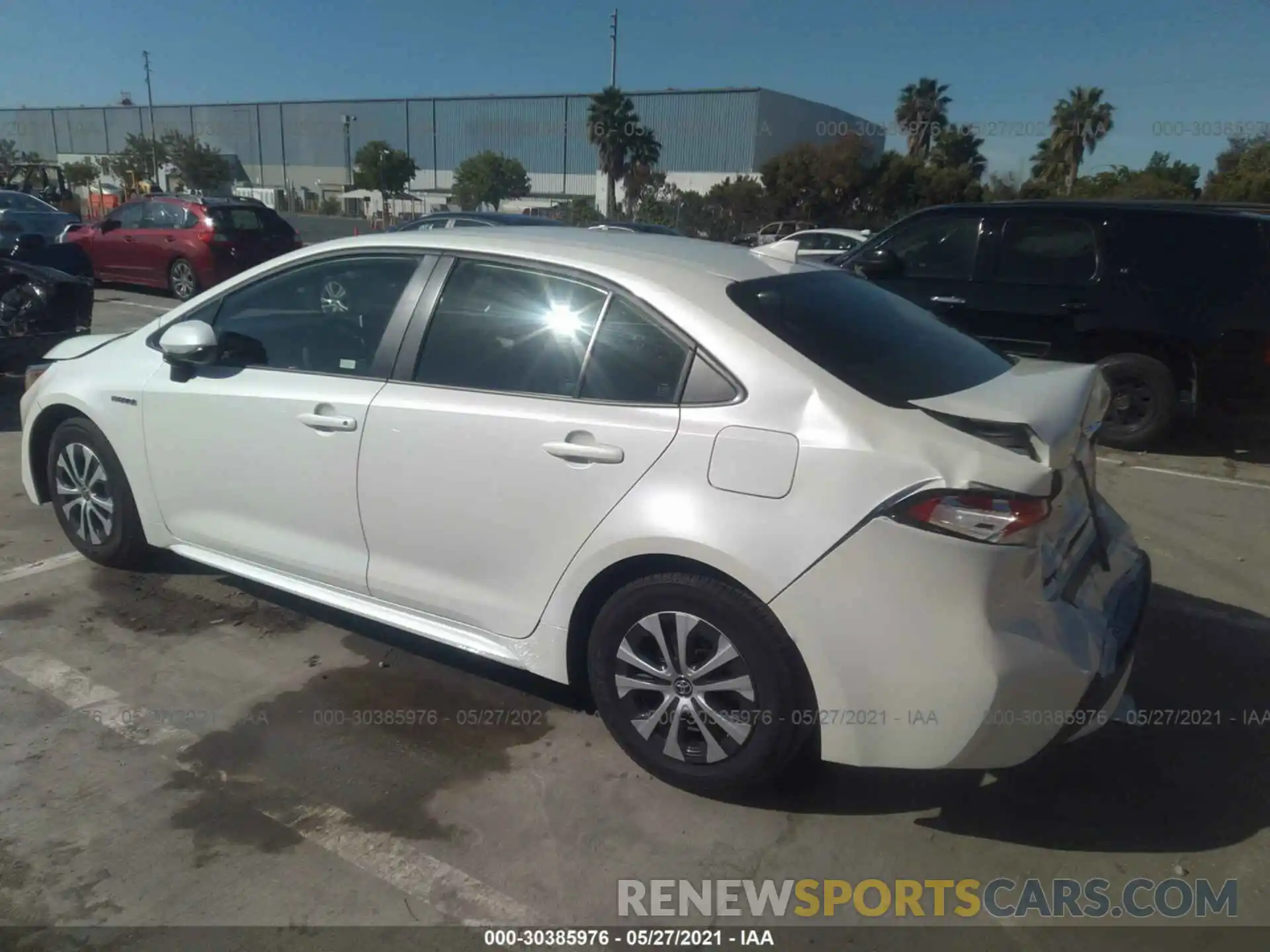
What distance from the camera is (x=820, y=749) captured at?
2705 millimetres

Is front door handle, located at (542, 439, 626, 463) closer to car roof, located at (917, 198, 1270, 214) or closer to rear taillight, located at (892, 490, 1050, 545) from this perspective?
rear taillight, located at (892, 490, 1050, 545)

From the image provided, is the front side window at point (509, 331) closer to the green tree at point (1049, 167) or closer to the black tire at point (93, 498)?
the black tire at point (93, 498)

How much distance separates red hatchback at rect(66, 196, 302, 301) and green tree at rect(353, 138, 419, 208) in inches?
1962

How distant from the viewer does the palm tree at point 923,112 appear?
178ft

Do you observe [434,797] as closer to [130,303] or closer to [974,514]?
[974,514]

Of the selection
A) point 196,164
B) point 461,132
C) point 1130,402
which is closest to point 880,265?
point 1130,402

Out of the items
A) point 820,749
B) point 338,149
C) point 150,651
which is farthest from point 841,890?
point 338,149

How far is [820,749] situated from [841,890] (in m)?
0.37

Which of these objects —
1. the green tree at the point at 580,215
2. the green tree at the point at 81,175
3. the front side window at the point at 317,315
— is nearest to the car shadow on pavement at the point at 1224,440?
the front side window at the point at 317,315

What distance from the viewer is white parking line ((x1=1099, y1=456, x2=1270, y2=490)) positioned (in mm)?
6523

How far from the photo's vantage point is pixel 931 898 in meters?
2.58

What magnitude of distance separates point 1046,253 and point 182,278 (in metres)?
12.2

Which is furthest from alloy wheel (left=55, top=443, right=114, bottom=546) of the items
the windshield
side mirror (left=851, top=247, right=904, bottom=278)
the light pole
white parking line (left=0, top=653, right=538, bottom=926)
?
the light pole

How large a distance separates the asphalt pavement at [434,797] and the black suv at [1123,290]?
132 inches
